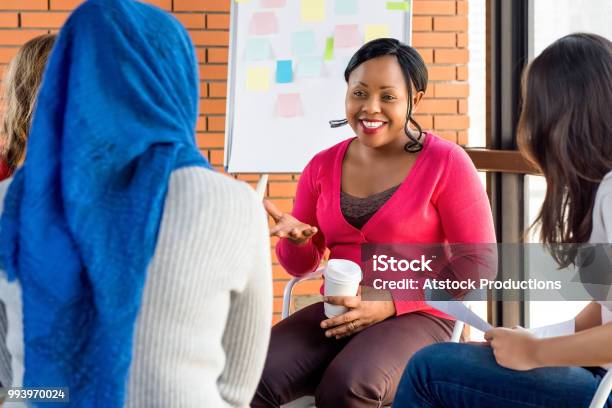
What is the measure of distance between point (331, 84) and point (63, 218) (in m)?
2.00

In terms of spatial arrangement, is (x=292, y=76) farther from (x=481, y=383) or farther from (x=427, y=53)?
(x=481, y=383)

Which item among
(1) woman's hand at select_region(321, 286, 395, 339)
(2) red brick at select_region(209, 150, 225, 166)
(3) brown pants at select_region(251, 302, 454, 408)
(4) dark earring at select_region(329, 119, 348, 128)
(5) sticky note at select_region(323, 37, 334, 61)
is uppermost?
(5) sticky note at select_region(323, 37, 334, 61)

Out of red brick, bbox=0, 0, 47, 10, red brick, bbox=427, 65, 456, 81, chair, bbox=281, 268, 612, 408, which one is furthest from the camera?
red brick, bbox=427, 65, 456, 81

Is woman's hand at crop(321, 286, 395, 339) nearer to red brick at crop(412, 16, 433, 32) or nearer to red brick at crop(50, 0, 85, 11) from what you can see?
red brick at crop(412, 16, 433, 32)

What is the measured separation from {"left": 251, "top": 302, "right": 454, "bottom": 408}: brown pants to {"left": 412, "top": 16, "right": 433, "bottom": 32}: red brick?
5.91 ft

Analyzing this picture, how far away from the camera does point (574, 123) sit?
136 centimetres

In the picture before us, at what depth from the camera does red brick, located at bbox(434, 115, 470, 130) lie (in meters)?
3.45

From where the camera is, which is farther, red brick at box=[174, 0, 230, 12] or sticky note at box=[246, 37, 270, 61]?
red brick at box=[174, 0, 230, 12]

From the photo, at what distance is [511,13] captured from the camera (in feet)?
10.4

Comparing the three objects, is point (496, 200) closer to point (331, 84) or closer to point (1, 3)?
point (331, 84)

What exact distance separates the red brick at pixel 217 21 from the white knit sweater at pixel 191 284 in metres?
2.45

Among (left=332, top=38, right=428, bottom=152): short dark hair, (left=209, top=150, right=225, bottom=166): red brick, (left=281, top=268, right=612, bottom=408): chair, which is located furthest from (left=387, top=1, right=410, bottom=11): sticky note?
(left=281, top=268, right=612, bottom=408): chair

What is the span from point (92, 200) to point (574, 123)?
0.87m

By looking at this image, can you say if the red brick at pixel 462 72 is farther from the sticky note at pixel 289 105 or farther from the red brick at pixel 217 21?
the red brick at pixel 217 21
